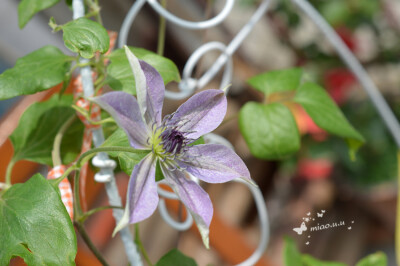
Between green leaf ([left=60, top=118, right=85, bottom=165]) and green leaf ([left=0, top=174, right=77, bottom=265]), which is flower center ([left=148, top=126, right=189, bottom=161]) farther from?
green leaf ([left=60, top=118, right=85, bottom=165])

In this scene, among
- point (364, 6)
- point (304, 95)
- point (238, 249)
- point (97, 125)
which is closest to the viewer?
point (97, 125)

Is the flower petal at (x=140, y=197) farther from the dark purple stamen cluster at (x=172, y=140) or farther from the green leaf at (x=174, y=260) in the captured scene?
the green leaf at (x=174, y=260)

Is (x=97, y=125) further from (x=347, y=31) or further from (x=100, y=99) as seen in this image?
(x=347, y=31)

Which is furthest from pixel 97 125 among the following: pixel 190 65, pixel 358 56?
pixel 358 56

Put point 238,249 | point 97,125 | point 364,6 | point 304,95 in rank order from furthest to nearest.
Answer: point 364,6, point 238,249, point 304,95, point 97,125

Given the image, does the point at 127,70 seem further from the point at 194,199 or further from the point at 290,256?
the point at 290,256

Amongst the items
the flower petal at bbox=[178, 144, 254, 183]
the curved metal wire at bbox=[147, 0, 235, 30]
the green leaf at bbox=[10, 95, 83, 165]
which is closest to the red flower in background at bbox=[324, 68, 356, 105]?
the curved metal wire at bbox=[147, 0, 235, 30]

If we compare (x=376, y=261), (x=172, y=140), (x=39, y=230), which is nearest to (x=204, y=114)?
(x=172, y=140)
